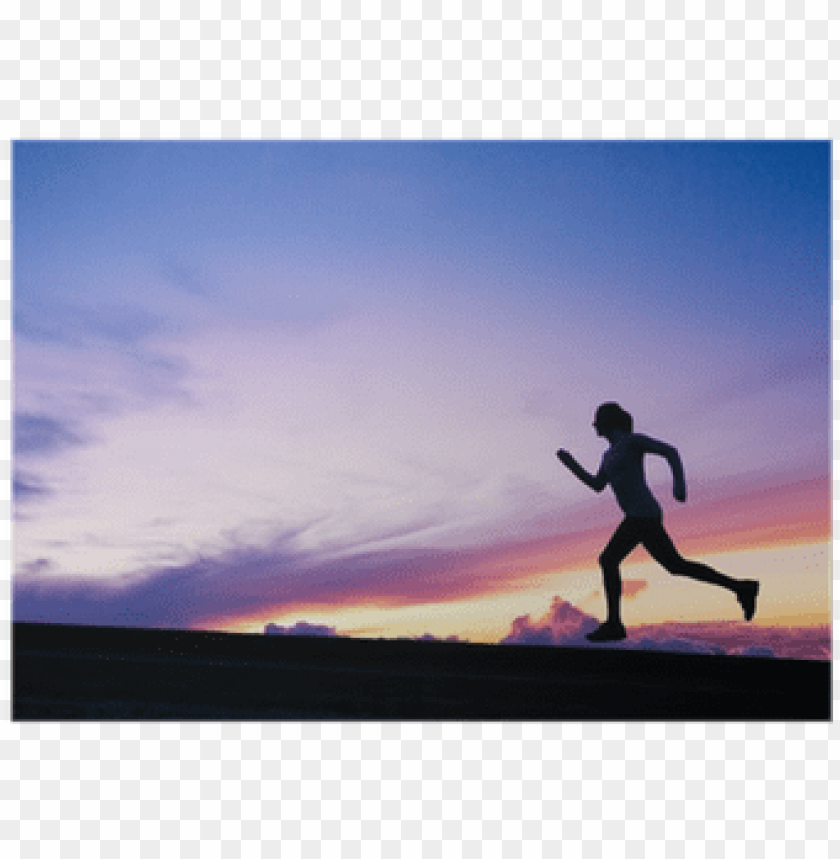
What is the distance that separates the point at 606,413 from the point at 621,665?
2580mm

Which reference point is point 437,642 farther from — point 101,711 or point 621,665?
point 101,711

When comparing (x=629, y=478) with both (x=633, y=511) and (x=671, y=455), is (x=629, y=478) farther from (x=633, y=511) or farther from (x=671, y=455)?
(x=671, y=455)

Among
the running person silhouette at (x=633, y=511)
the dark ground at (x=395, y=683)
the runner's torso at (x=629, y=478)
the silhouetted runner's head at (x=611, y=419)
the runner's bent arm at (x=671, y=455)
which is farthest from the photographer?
the silhouetted runner's head at (x=611, y=419)

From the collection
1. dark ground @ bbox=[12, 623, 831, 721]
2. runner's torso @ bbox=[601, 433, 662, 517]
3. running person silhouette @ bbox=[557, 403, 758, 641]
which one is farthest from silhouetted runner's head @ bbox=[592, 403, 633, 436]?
dark ground @ bbox=[12, 623, 831, 721]

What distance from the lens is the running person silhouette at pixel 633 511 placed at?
886 centimetres

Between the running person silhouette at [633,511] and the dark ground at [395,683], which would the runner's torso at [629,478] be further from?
the dark ground at [395,683]

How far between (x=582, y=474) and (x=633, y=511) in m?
0.57

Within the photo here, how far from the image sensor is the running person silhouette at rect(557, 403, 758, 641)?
8.86m

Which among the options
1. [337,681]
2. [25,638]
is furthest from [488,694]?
[25,638]

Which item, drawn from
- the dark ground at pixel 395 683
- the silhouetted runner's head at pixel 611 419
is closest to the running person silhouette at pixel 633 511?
the silhouetted runner's head at pixel 611 419

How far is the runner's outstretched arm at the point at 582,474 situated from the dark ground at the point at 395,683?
171 cm

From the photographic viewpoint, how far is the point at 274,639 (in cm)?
1322

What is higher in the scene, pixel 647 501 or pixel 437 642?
pixel 647 501

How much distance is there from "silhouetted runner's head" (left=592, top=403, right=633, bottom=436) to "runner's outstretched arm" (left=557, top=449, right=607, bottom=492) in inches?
15.4
